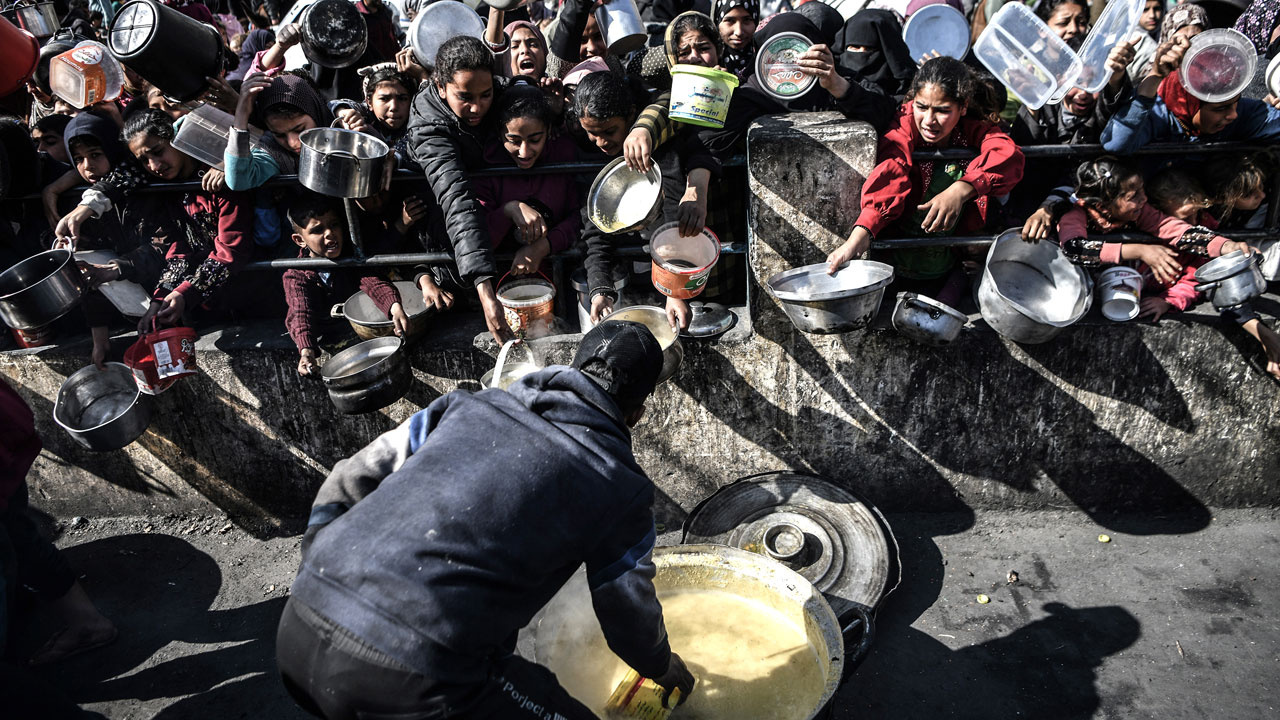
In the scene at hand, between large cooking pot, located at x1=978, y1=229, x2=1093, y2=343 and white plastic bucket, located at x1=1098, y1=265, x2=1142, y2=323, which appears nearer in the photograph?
large cooking pot, located at x1=978, y1=229, x2=1093, y2=343

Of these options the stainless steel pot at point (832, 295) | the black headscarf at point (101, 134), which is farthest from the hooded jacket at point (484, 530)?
the black headscarf at point (101, 134)

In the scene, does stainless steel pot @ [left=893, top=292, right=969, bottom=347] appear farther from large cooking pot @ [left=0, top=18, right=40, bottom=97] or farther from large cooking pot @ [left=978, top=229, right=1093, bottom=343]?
large cooking pot @ [left=0, top=18, right=40, bottom=97]

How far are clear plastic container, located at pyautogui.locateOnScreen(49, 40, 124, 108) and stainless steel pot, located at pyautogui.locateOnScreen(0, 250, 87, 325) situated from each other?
927 millimetres

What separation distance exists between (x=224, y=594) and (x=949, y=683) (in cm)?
336

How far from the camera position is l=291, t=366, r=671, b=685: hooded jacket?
1849 millimetres

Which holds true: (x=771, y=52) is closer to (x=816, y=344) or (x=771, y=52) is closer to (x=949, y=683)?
(x=816, y=344)

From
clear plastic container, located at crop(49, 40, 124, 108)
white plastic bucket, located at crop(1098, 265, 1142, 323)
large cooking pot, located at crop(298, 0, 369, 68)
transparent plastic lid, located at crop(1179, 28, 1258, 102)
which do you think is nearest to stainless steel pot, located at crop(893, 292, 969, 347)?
white plastic bucket, located at crop(1098, 265, 1142, 323)

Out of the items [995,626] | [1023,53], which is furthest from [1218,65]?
[995,626]

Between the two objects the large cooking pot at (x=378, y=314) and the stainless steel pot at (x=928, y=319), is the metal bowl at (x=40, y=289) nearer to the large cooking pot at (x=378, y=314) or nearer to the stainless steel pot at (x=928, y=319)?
the large cooking pot at (x=378, y=314)

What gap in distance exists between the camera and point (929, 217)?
310 centimetres

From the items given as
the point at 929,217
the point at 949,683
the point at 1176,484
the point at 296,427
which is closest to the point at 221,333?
the point at 296,427

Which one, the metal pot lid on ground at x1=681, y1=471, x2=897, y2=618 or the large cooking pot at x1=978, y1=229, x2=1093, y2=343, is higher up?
the large cooking pot at x1=978, y1=229, x2=1093, y2=343

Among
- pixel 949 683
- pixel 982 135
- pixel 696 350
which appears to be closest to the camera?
pixel 949 683

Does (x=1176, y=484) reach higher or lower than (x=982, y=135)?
lower
